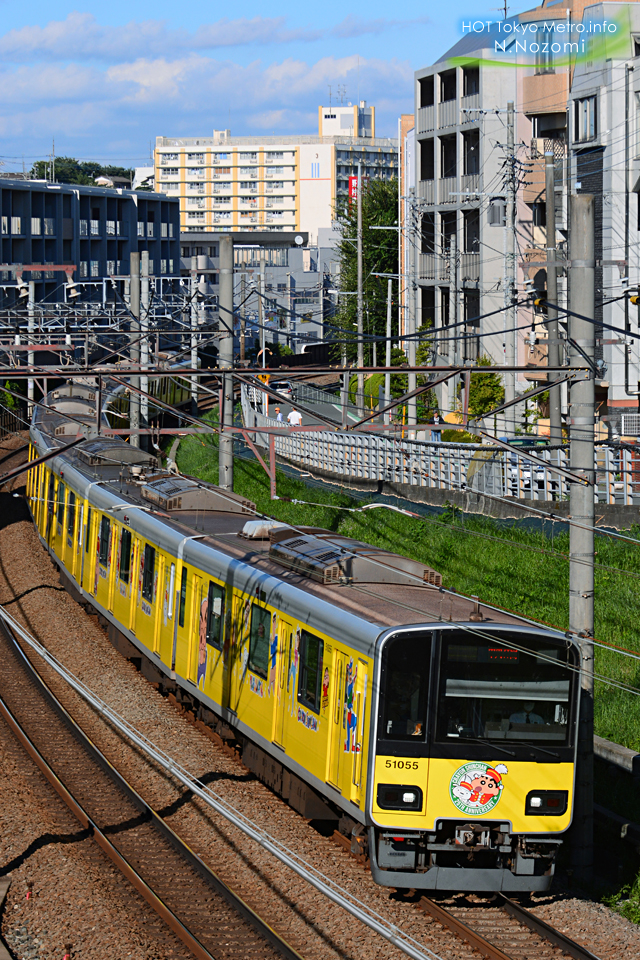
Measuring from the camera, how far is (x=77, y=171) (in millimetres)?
126500

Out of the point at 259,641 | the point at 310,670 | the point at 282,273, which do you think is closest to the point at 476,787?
the point at 310,670

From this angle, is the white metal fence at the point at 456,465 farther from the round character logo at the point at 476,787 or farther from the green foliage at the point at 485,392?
the round character logo at the point at 476,787

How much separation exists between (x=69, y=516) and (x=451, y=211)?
25.0 m

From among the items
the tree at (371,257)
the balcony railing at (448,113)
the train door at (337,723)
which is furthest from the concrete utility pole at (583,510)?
the tree at (371,257)

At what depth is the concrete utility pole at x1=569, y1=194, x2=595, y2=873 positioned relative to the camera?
9.56 m

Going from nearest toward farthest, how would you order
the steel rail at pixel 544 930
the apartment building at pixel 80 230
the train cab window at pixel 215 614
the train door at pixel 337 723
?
1. the steel rail at pixel 544 930
2. the train door at pixel 337 723
3. the train cab window at pixel 215 614
4. the apartment building at pixel 80 230

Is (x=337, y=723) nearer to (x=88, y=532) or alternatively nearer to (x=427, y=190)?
(x=88, y=532)

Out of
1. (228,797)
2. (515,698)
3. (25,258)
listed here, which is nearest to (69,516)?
(228,797)

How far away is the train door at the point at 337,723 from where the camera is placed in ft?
29.0

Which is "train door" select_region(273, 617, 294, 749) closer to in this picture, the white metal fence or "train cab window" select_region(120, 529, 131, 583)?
"train cab window" select_region(120, 529, 131, 583)

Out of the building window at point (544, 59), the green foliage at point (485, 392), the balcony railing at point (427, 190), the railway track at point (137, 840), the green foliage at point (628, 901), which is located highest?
the building window at point (544, 59)

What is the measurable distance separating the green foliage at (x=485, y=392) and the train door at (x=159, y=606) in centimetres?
1923

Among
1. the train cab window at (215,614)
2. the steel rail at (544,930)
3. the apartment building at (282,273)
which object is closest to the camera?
the steel rail at (544,930)

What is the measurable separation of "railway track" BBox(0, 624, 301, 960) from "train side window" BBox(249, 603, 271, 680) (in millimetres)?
1616
